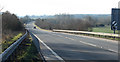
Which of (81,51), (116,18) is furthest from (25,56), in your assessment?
(116,18)

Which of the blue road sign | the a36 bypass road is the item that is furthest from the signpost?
the a36 bypass road

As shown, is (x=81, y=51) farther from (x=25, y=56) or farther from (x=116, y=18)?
(x=116, y=18)

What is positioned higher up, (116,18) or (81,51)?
(116,18)

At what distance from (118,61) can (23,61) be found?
457 cm

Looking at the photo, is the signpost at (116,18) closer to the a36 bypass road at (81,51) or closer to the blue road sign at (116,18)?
the blue road sign at (116,18)

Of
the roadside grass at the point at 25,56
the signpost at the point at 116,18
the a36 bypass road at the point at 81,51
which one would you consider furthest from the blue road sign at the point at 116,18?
the roadside grass at the point at 25,56

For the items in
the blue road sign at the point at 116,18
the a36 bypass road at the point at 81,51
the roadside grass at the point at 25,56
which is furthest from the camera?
the blue road sign at the point at 116,18

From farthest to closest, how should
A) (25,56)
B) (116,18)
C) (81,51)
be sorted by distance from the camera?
(116,18)
(81,51)
(25,56)

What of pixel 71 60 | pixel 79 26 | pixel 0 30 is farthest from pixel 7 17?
pixel 71 60

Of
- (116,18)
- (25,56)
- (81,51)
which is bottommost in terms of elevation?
(81,51)

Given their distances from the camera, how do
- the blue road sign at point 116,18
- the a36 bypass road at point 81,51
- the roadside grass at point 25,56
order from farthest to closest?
1. the blue road sign at point 116,18
2. the a36 bypass road at point 81,51
3. the roadside grass at point 25,56

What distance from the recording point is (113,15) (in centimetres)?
2525

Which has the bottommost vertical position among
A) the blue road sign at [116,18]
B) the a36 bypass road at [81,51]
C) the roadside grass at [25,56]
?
the a36 bypass road at [81,51]

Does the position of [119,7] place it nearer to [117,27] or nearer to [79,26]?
[117,27]
